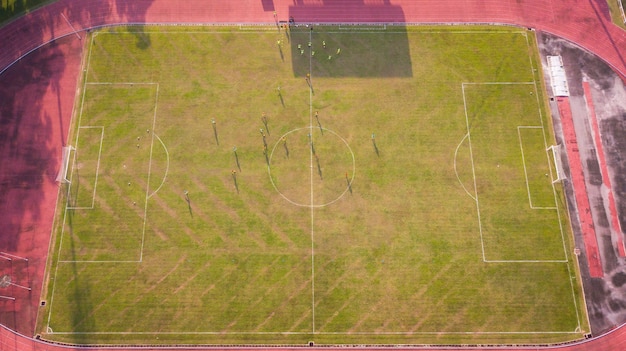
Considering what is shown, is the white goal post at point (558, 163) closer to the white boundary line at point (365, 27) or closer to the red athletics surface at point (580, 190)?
the red athletics surface at point (580, 190)

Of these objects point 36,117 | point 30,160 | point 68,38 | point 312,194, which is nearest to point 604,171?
point 312,194

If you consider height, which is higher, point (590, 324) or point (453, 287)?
point (453, 287)

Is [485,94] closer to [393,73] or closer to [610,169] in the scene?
[393,73]

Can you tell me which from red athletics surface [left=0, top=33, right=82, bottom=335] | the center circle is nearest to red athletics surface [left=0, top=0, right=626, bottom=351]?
red athletics surface [left=0, top=33, right=82, bottom=335]

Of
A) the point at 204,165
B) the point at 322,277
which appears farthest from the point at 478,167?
the point at 204,165

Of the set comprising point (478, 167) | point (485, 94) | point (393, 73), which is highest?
point (393, 73)

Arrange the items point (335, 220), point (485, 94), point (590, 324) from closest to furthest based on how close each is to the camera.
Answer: point (590, 324)
point (335, 220)
point (485, 94)

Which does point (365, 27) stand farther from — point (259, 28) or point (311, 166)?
point (311, 166)

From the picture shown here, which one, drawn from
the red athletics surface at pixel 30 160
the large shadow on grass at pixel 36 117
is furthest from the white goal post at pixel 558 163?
the red athletics surface at pixel 30 160
